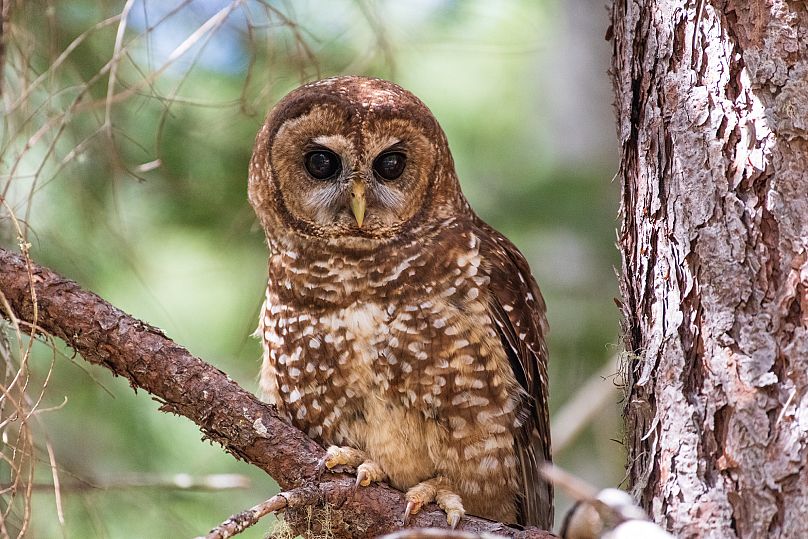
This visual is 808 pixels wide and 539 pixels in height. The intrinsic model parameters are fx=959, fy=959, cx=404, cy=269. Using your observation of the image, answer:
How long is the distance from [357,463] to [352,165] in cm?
97

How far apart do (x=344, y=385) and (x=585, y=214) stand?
2234mm

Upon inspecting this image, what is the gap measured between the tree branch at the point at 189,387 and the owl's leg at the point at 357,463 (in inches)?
1.7

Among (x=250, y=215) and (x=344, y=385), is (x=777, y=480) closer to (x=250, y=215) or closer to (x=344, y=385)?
(x=344, y=385)

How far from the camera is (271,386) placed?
10.4ft

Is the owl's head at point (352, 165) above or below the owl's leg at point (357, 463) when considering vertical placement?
above

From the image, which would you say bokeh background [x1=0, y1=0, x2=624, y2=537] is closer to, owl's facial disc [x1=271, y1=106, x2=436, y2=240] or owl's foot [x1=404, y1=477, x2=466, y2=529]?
owl's facial disc [x1=271, y1=106, x2=436, y2=240]

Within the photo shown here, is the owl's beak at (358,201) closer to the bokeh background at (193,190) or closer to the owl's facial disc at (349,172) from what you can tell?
the owl's facial disc at (349,172)

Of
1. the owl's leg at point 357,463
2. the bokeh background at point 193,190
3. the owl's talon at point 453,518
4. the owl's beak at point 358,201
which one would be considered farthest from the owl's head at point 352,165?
the owl's talon at point 453,518

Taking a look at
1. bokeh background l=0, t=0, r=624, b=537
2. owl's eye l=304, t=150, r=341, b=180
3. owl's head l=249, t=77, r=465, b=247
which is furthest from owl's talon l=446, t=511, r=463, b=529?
owl's eye l=304, t=150, r=341, b=180

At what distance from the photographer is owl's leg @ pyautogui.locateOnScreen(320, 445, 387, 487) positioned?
2.78 metres

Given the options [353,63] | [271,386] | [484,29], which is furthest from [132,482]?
[484,29]

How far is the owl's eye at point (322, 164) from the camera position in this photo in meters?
3.23

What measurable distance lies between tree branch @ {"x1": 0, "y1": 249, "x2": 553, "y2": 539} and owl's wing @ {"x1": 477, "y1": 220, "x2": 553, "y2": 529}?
47 cm

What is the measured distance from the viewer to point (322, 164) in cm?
324
